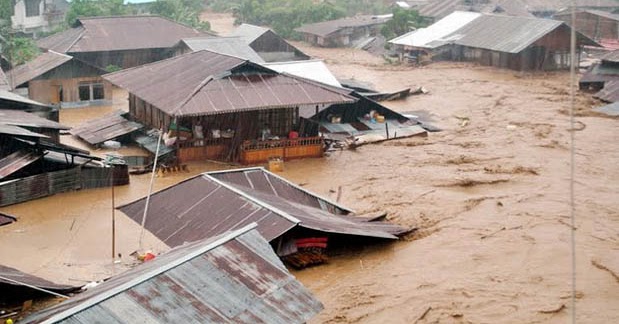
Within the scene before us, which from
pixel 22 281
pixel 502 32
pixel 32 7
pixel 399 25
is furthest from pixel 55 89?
pixel 399 25

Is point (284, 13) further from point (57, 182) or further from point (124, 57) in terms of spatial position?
point (57, 182)

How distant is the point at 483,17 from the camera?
163 ft

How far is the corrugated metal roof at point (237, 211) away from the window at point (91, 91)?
17.2m

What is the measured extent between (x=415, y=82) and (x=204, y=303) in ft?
105


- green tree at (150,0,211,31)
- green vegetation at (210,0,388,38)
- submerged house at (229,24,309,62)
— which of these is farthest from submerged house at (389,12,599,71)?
green tree at (150,0,211,31)

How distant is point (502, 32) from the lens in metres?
45.8

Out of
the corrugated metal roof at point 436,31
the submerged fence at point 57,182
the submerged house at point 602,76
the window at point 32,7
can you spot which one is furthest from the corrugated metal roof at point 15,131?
the corrugated metal roof at point 436,31

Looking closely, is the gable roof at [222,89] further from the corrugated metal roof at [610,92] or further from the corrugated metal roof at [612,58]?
the corrugated metal roof at [612,58]

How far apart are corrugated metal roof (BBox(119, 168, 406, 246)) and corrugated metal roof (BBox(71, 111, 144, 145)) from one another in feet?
31.7

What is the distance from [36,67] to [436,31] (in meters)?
24.2

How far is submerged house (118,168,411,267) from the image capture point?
1684 cm

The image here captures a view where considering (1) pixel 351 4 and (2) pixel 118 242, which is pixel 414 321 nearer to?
(2) pixel 118 242

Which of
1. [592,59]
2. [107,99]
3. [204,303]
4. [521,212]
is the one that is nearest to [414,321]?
[204,303]

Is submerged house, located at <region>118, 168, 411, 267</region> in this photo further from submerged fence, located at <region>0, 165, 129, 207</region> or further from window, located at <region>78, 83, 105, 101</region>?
window, located at <region>78, 83, 105, 101</region>
